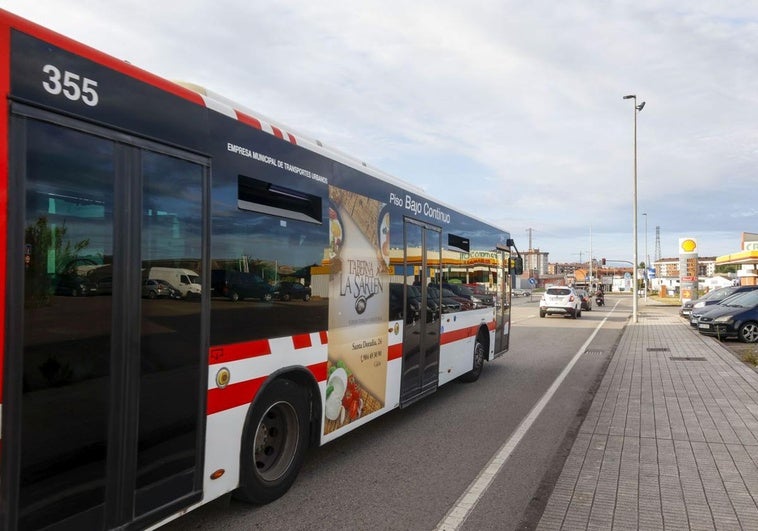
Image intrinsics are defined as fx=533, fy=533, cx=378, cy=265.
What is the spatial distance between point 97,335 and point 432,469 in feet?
11.6

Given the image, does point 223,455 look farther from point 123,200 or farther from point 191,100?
point 191,100

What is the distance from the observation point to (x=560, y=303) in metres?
27.9

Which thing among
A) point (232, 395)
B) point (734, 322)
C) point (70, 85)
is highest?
point (70, 85)

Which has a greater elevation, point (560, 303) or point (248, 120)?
point (248, 120)

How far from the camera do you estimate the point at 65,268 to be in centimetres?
272

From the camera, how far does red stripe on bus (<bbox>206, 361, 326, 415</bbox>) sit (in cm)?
364

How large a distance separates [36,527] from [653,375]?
10.6 m

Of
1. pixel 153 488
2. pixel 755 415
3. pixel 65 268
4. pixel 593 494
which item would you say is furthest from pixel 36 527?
pixel 755 415

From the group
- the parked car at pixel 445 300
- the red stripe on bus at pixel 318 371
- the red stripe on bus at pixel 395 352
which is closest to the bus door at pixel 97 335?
the red stripe on bus at pixel 318 371

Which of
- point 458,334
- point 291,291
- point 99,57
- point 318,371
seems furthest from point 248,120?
point 458,334

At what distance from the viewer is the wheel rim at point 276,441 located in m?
4.31

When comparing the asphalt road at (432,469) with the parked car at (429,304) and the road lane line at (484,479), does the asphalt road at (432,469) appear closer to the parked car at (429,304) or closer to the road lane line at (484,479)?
the road lane line at (484,479)

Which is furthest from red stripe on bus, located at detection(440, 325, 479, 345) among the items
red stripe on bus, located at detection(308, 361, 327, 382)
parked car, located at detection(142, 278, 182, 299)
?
parked car, located at detection(142, 278, 182, 299)

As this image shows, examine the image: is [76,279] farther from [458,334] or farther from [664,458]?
[458,334]
